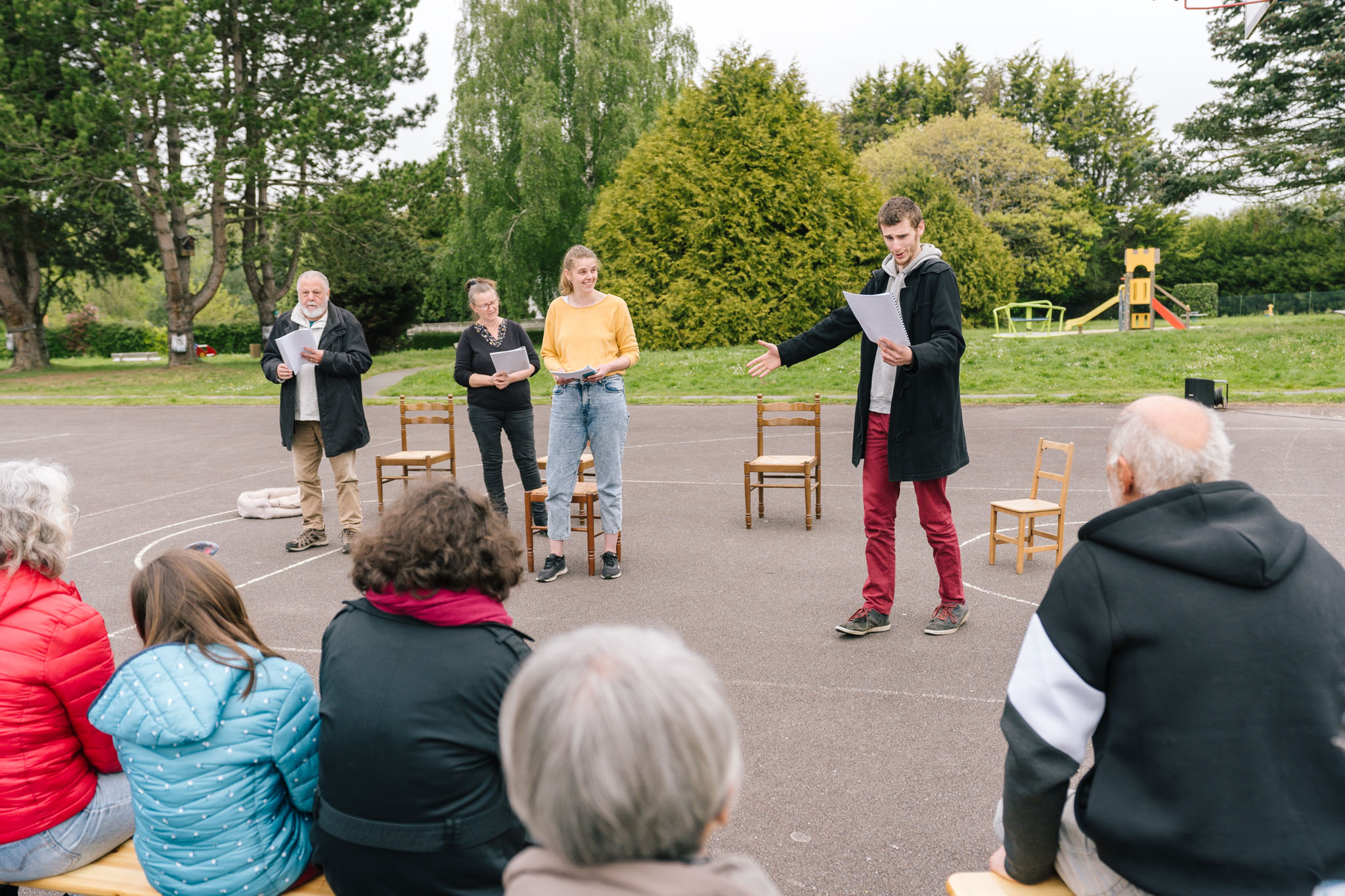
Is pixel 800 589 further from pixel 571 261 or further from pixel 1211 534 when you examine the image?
pixel 1211 534

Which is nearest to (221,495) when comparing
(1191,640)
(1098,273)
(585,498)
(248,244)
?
(585,498)

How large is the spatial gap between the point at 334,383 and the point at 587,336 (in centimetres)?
224

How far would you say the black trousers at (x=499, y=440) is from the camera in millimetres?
7898

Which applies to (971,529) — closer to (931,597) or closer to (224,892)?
(931,597)

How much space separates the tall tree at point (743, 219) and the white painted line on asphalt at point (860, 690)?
20.8m

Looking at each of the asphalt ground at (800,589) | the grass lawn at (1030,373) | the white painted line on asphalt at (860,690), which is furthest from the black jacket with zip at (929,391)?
the grass lawn at (1030,373)

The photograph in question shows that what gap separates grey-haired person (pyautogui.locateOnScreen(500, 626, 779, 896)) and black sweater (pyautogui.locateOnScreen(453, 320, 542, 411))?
665 centimetres

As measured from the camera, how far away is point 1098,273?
5012cm

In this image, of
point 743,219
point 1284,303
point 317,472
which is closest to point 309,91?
point 743,219

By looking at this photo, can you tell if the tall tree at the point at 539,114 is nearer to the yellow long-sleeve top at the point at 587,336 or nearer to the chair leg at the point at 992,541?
the yellow long-sleeve top at the point at 587,336

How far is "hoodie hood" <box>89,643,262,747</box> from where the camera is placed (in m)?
2.24

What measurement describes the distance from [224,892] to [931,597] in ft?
15.0

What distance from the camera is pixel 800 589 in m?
6.37

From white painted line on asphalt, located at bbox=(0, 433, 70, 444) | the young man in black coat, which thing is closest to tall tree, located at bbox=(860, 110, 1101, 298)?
white painted line on asphalt, located at bbox=(0, 433, 70, 444)
